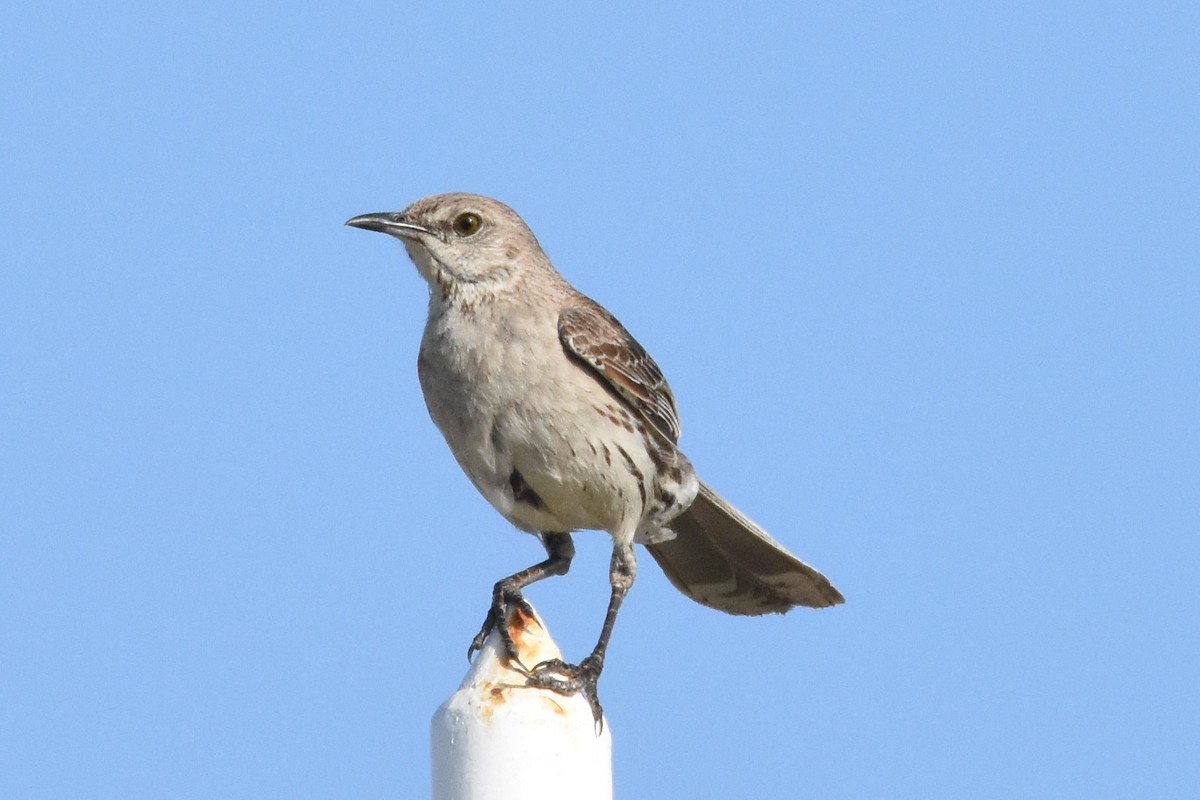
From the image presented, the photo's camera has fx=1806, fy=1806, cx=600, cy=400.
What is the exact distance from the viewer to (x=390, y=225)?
938 centimetres

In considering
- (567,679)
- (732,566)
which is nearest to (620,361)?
(732,566)

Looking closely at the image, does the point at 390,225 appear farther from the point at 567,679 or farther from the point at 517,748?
the point at 517,748

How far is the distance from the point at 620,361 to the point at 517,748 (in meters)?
4.07

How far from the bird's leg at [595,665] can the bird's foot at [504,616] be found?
115 mm

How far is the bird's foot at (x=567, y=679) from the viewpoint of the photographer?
604 cm

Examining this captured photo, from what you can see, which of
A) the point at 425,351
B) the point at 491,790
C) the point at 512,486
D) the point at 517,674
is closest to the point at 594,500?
the point at 512,486

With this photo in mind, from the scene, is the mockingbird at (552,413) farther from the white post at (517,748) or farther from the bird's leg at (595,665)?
the white post at (517,748)

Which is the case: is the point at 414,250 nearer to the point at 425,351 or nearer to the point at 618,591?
the point at 425,351

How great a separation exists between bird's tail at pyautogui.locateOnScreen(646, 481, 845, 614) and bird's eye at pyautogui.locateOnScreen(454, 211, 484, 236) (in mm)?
1930

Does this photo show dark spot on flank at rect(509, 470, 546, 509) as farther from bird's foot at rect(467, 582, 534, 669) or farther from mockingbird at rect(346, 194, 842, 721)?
bird's foot at rect(467, 582, 534, 669)

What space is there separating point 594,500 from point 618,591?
51 centimetres

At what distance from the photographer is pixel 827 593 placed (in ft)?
33.0

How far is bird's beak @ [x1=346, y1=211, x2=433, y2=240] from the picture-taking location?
368 inches

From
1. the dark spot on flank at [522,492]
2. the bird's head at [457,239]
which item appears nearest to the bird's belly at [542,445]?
the dark spot on flank at [522,492]
